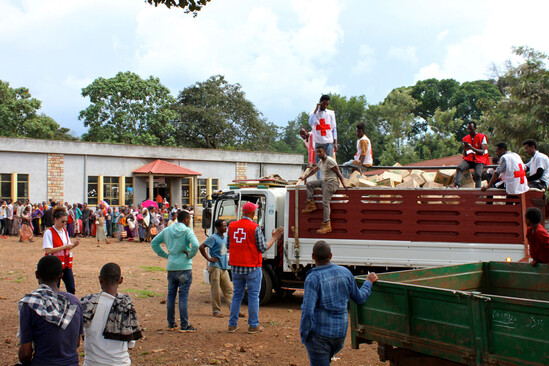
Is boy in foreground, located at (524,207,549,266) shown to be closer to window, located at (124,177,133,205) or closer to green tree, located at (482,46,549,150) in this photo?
green tree, located at (482,46,549,150)

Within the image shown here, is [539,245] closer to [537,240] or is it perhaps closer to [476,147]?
[537,240]

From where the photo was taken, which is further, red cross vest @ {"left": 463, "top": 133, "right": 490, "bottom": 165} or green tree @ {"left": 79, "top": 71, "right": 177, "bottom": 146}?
green tree @ {"left": 79, "top": 71, "right": 177, "bottom": 146}

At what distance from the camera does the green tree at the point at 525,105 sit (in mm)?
17000

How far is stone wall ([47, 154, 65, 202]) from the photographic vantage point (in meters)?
28.0

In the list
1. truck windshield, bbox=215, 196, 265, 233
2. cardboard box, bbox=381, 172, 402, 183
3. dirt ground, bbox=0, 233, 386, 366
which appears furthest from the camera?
cardboard box, bbox=381, 172, 402, 183

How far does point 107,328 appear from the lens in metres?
3.71

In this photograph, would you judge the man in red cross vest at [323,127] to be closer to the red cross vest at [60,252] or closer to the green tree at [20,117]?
the red cross vest at [60,252]

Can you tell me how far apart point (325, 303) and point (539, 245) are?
9.83ft

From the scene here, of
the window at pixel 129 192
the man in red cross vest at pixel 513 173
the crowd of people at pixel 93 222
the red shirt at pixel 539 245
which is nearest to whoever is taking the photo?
the red shirt at pixel 539 245

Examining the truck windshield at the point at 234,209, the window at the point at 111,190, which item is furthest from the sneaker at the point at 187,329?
the window at the point at 111,190

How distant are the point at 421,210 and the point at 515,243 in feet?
4.95

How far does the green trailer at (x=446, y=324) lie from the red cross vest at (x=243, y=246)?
8.64ft

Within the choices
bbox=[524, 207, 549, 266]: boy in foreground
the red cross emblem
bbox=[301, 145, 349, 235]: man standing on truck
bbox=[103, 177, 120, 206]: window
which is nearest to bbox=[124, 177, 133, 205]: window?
bbox=[103, 177, 120, 206]: window

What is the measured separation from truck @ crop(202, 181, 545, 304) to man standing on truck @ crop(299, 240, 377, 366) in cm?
446
